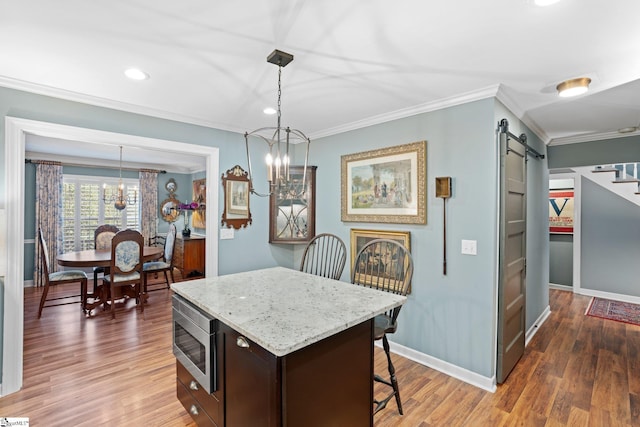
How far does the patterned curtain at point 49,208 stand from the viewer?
18.2 ft

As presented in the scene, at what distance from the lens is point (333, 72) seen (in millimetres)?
2193

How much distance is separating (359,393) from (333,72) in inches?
80.5

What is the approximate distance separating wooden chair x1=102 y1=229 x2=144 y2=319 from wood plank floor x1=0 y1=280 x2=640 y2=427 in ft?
1.89

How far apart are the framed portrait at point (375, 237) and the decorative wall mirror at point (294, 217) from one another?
701 millimetres

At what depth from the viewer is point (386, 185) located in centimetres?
318

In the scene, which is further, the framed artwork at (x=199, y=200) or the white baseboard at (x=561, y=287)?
the framed artwork at (x=199, y=200)

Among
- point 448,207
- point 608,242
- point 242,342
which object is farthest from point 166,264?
point 608,242

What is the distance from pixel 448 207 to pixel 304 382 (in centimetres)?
201

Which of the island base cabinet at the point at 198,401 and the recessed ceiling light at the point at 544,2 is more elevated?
the recessed ceiling light at the point at 544,2

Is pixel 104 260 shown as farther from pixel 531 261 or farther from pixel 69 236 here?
pixel 531 261

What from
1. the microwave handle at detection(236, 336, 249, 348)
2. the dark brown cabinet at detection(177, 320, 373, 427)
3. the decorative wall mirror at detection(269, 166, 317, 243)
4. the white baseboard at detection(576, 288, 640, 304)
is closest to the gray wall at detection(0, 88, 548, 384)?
the decorative wall mirror at detection(269, 166, 317, 243)

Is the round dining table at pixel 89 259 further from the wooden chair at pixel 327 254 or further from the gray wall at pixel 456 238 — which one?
the gray wall at pixel 456 238

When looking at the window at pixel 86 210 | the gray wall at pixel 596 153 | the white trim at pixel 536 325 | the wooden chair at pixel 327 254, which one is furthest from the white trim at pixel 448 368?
the window at pixel 86 210

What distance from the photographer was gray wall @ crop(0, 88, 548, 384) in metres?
2.48
